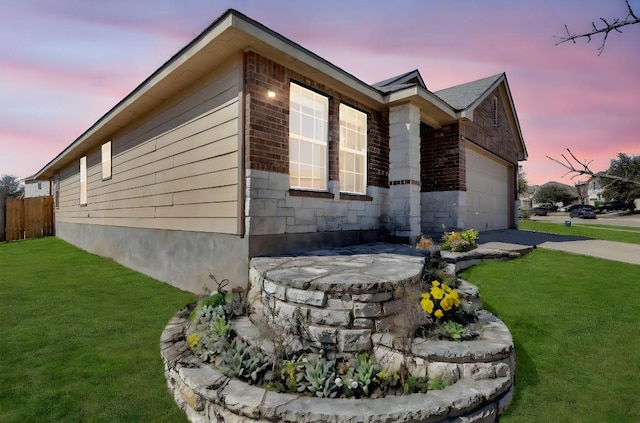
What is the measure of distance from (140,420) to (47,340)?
7.78 feet

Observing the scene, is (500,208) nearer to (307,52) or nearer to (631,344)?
(631,344)

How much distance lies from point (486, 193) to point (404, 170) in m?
5.94

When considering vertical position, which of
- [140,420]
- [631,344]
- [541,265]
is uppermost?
[541,265]

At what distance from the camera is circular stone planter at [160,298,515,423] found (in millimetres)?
2471

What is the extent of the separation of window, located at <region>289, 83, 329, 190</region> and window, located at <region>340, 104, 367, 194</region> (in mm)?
682

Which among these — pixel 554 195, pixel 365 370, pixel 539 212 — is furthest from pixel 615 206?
pixel 365 370

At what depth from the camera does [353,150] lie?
23.5ft

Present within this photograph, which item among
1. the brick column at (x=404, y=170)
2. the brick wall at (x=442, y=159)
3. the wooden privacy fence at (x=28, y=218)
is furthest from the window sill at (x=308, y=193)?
the wooden privacy fence at (x=28, y=218)

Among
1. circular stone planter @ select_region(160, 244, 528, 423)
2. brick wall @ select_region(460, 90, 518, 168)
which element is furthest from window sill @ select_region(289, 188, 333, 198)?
brick wall @ select_region(460, 90, 518, 168)

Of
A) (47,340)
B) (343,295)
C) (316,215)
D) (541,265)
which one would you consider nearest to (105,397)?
(47,340)

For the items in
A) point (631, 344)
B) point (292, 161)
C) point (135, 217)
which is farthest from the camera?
point (135, 217)

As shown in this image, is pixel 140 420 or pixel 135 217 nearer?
pixel 140 420

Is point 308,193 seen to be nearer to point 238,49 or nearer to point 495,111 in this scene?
point 238,49

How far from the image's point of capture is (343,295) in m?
3.36
